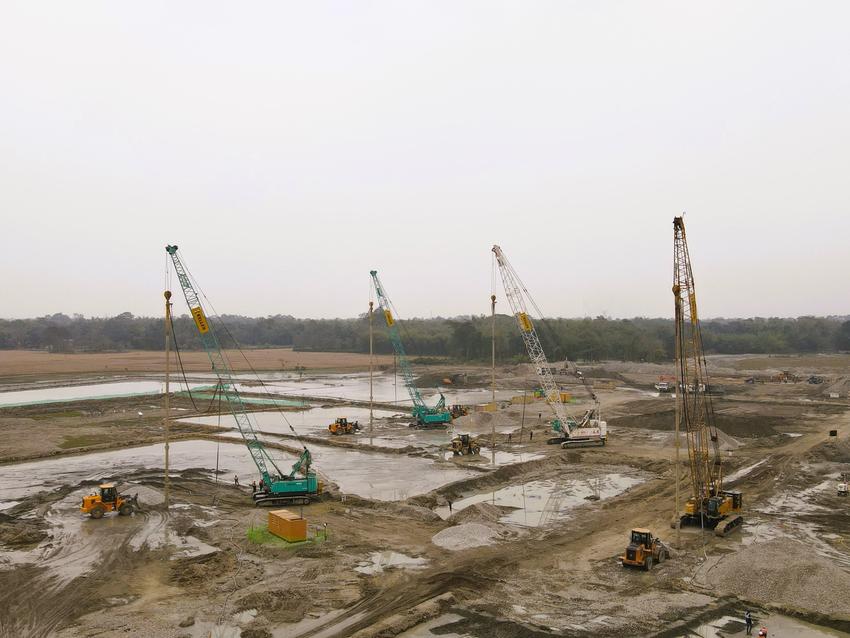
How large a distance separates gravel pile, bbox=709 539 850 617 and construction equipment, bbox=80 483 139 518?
26663 millimetres

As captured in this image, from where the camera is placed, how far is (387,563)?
964 inches

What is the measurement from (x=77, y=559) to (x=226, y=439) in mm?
31796

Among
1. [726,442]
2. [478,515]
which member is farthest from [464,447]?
[726,442]

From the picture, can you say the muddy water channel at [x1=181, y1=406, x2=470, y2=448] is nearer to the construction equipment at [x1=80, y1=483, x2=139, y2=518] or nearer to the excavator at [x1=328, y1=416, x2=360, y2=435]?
the excavator at [x1=328, y1=416, x2=360, y2=435]

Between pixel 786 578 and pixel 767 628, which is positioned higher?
pixel 786 578

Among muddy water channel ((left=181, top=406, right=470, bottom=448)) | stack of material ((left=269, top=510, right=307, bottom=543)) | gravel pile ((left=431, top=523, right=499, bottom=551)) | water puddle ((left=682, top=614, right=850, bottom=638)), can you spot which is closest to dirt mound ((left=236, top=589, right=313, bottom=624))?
stack of material ((left=269, top=510, right=307, bottom=543))

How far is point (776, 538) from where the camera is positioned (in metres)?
27.6

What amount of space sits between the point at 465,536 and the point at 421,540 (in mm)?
1945

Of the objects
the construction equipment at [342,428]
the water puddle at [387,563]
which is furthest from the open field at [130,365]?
the water puddle at [387,563]

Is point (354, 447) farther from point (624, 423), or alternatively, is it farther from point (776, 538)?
point (776, 538)

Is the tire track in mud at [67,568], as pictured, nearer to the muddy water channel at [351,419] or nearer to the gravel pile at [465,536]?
the gravel pile at [465,536]

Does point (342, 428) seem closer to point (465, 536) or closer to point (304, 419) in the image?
point (304, 419)

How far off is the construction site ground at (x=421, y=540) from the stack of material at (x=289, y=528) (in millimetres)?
640

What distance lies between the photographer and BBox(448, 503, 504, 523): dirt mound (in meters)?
29.8
